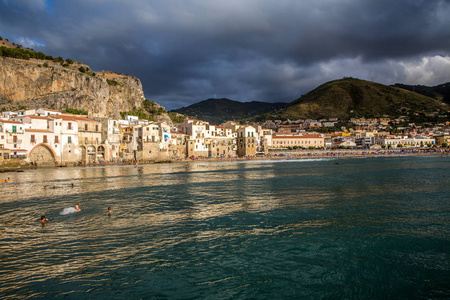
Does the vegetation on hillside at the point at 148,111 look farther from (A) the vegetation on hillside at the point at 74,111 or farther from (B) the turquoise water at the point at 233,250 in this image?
(B) the turquoise water at the point at 233,250

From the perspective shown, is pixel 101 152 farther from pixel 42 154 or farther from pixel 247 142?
pixel 247 142

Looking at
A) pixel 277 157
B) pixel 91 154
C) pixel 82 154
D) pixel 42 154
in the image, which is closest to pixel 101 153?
pixel 91 154

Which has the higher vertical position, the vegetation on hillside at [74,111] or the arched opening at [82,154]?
the vegetation on hillside at [74,111]

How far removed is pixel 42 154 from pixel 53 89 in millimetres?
38555

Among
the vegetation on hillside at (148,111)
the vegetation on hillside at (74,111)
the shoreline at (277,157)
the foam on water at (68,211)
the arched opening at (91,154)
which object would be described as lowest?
the foam on water at (68,211)

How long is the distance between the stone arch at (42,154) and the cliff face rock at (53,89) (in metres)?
28.4

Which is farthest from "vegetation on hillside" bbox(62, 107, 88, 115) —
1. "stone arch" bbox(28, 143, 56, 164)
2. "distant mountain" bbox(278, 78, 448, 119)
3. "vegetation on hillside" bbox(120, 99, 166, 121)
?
"distant mountain" bbox(278, 78, 448, 119)

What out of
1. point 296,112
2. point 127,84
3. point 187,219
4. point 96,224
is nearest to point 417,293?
point 187,219

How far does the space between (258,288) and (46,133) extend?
58658mm

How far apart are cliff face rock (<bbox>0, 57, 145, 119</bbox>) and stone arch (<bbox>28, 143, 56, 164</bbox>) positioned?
28368 millimetres

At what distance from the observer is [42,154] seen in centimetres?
5425

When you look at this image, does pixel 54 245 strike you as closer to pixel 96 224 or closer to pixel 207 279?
pixel 96 224

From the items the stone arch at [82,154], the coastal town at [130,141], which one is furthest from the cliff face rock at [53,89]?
the stone arch at [82,154]

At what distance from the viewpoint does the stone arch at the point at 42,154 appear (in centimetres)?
5284
